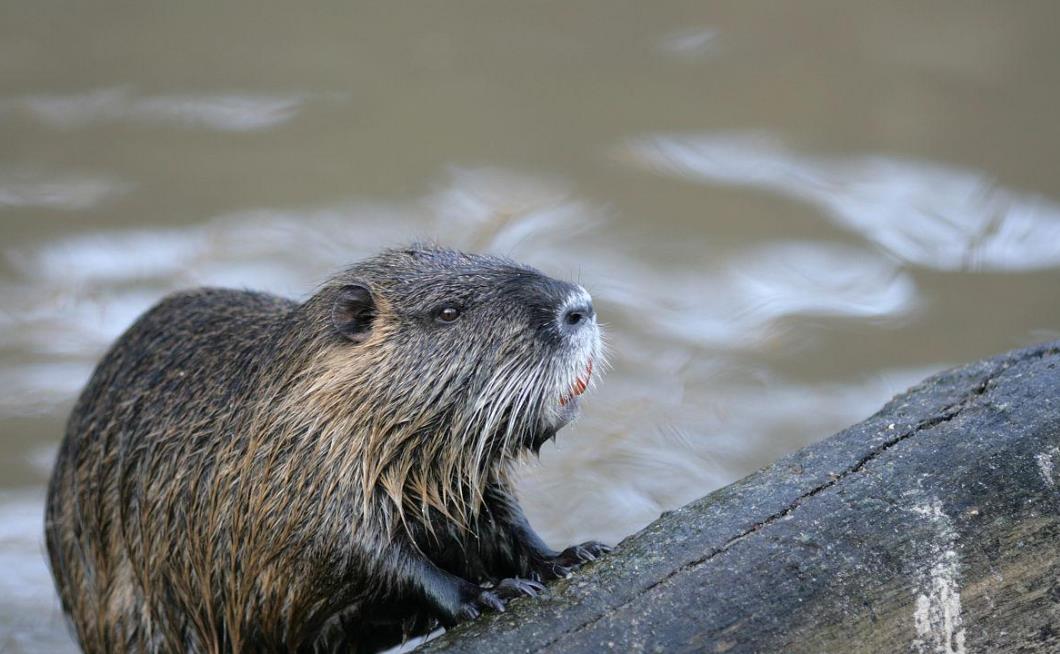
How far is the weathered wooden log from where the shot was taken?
278 centimetres

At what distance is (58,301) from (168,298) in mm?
2746

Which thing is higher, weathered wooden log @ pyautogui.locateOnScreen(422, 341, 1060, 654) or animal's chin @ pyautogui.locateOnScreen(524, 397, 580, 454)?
animal's chin @ pyautogui.locateOnScreen(524, 397, 580, 454)

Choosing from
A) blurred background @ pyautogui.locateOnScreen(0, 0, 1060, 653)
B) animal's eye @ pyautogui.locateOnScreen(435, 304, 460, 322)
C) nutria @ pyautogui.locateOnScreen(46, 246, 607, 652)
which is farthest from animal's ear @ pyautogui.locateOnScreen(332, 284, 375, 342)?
blurred background @ pyautogui.locateOnScreen(0, 0, 1060, 653)

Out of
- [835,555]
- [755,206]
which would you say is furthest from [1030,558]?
[755,206]

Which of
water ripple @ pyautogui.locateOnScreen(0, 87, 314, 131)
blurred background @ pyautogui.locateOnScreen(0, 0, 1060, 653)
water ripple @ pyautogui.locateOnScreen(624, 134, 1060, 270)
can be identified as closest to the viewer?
blurred background @ pyautogui.locateOnScreen(0, 0, 1060, 653)

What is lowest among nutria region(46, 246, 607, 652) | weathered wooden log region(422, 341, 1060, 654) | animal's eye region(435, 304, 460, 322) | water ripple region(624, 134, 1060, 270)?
weathered wooden log region(422, 341, 1060, 654)

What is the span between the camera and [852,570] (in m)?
2.81

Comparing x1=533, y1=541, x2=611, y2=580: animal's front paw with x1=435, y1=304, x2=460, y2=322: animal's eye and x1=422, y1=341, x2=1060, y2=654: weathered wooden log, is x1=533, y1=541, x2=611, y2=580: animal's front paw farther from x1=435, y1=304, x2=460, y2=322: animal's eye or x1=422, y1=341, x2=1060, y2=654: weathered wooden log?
x1=435, y1=304, x2=460, y2=322: animal's eye

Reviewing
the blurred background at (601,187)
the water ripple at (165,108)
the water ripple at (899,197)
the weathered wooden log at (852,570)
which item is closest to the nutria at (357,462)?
the weathered wooden log at (852,570)

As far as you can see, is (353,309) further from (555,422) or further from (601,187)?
(601,187)

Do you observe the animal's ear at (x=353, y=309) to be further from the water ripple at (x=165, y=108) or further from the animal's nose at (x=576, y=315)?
the water ripple at (x=165, y=108)

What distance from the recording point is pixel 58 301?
691 centimetres

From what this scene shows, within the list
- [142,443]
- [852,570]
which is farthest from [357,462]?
[852,570]

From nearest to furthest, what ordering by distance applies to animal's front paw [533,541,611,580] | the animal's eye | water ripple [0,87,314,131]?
animal's front paw [533,541,611,580], the animal's eye, water ripple [0,87,314,131]
